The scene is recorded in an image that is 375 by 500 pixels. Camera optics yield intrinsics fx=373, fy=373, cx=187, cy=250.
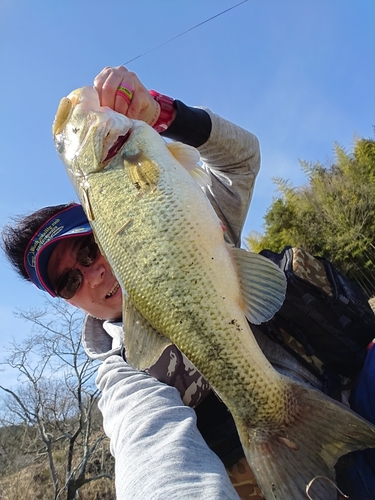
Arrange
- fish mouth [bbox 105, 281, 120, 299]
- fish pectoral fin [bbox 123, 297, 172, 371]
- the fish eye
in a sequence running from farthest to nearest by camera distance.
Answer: fish mouth [bbox 105, 281, 120, 299], the fish eye, fish pectoral fin [bbox 123, 297, 172, 371]

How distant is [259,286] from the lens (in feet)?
4.92

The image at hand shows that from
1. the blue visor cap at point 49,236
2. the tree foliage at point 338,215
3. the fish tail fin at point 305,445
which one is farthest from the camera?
the tree foliage at point 338,215

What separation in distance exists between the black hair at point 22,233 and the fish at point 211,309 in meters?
0.96

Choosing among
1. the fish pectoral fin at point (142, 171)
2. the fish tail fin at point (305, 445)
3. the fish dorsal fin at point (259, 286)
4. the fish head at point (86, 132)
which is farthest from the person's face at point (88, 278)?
the fish tail fin at point (305, 445)

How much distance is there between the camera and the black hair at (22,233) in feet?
8.42

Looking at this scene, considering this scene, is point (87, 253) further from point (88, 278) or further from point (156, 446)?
point (156, 446)

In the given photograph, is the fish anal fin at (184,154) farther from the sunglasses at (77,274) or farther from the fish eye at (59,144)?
the sunglasses at (77,274)

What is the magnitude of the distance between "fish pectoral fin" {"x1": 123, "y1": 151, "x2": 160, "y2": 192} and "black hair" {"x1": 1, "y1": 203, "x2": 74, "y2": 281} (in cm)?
108

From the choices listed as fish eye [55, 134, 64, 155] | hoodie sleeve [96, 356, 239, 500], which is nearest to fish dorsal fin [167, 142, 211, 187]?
fish eye [55, 134, 64, 155]

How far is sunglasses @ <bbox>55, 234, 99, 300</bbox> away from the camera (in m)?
2.61

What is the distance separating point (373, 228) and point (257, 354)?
2070cm

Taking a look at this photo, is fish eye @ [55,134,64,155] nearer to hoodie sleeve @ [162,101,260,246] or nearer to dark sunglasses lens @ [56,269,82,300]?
hoodie sleeve @ [162,101,260,246]

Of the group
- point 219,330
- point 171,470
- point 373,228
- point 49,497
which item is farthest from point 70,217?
point 49,497

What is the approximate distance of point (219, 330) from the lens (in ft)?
4.72
